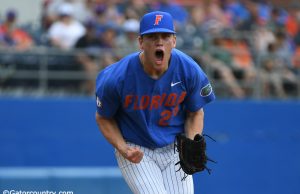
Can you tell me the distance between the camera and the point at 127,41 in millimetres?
12562

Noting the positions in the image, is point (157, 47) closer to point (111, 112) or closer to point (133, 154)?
point (111, 112)

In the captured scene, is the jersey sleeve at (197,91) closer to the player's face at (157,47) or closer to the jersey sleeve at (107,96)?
the player's face at (157,47)

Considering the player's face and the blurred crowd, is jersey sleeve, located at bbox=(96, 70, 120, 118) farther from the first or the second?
the blurred crowd

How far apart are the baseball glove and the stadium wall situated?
18.4 feet

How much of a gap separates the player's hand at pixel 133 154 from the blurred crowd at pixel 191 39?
6.04 meters

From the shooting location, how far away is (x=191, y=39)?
1273cm

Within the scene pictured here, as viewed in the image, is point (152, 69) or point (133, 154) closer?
point (133, 154)

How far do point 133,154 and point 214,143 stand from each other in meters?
6.84

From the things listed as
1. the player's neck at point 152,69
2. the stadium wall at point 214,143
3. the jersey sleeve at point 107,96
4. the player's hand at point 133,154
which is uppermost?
the player's neck at point 152,69

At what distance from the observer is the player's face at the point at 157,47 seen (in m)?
6.07

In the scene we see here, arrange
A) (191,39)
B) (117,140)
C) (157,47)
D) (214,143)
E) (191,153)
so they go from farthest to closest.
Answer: (214,143) < (191,39) < (117,140) < (191,153) < (157,47)

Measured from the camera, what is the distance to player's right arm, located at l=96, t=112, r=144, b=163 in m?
6.17

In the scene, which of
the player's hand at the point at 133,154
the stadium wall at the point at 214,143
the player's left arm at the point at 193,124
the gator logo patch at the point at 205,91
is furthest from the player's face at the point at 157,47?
the stadium wall at the point at 214,143

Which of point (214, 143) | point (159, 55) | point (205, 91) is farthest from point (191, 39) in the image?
point (159, 55)
